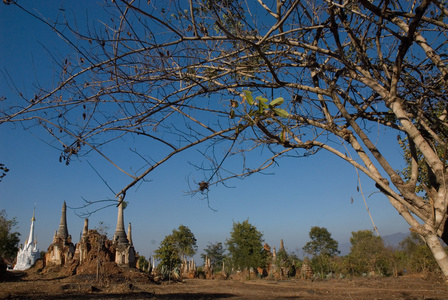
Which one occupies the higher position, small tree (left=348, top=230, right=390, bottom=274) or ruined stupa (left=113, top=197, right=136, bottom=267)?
ruined stupa (left=113, top=197, right=136, bottom=267)

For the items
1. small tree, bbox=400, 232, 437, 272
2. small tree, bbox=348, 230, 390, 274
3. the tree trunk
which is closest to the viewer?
the tree trunk

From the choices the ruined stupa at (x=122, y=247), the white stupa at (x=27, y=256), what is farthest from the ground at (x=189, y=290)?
the white stupa at (x=27, y=256)

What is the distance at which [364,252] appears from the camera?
1415 inches

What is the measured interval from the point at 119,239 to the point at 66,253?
14.7 feet

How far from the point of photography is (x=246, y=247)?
1430 inches

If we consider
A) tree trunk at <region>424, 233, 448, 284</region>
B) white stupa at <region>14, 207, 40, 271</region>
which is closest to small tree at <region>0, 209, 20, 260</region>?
white stupa at <region>14, 207, 40, 271</region>

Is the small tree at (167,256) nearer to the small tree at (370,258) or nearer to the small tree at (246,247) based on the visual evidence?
the small tree at (246,247)

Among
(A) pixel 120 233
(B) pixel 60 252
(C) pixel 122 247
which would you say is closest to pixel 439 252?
(C) pixel 122 247

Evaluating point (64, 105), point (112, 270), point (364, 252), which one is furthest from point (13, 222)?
point (64, 105)

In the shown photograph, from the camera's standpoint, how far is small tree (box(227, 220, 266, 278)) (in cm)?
3566

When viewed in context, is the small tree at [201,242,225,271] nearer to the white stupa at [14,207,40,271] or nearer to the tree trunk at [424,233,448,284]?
the white stupa at [14,207,40,271]

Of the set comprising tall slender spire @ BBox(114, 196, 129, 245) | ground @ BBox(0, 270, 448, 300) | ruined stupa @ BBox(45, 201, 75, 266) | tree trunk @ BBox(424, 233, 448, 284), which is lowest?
ground @ BBox(0, 270, 448, 300)

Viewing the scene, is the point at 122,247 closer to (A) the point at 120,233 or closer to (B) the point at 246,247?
(A) the point at 120,233

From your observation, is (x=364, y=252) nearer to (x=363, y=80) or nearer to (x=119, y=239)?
(x=119, y=239)
